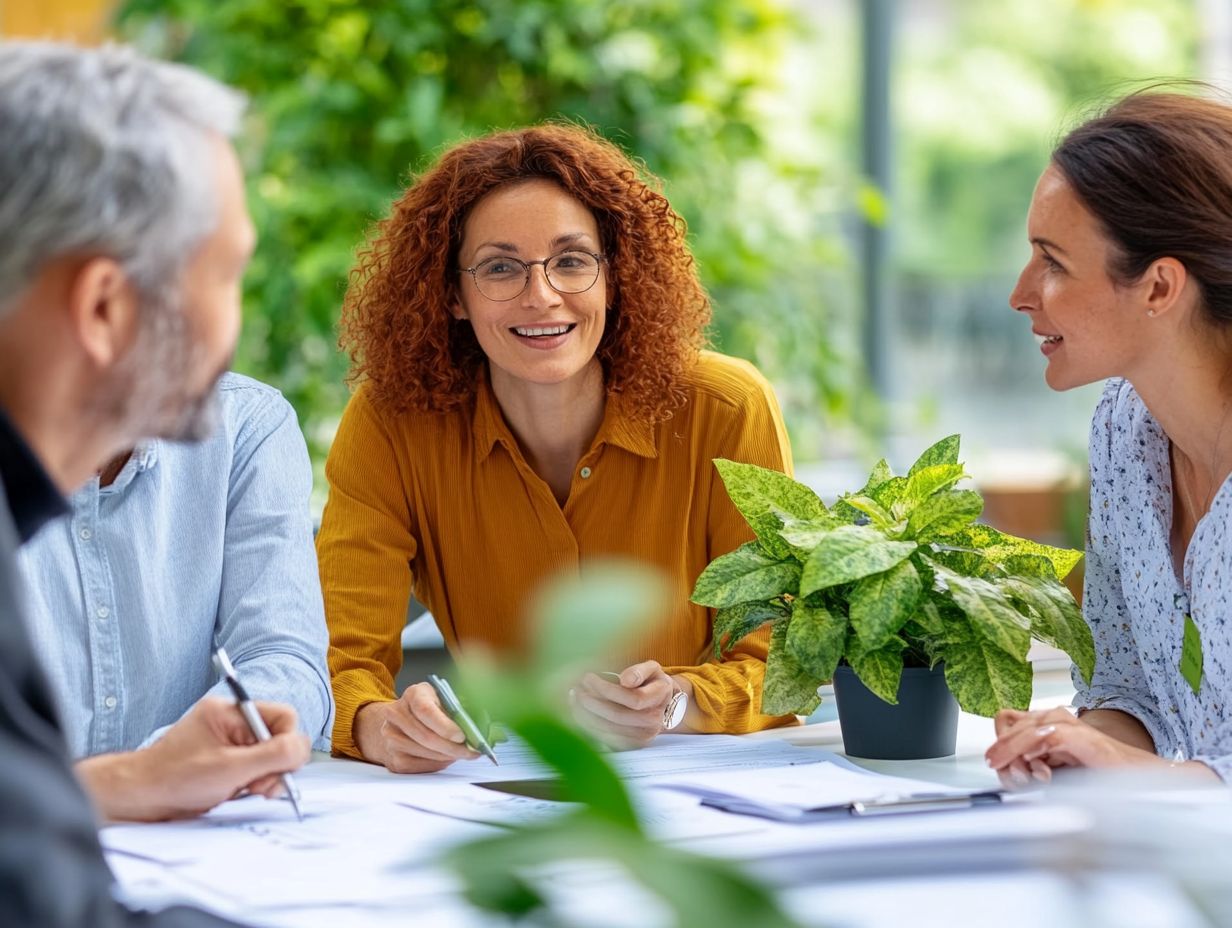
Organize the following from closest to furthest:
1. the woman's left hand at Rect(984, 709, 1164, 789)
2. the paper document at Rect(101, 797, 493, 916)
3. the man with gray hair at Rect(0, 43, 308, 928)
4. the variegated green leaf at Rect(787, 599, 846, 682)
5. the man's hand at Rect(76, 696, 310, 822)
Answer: the man with gray hair at Rect(0, 43, 308, 928), the paper document at Rect(101, 797, 493, 916), the man's hand at Rect(76, 696, 310, 822), the woman's left hand at Rect(984, 709, 1164, 789), the variegated green leaf at Rect(787, 599, 846, 682)

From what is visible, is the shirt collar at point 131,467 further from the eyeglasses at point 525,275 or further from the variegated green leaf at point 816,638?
the variegated green leaf at point 816,638

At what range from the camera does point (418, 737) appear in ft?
4.81

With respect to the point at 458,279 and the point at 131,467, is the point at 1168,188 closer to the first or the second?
the point at 458,279

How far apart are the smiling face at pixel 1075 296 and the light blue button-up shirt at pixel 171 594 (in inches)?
35.0

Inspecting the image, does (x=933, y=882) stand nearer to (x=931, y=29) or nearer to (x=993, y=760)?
(x=993, y=760)

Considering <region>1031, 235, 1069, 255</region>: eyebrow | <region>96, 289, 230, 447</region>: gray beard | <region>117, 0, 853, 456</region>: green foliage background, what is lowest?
<region>96, 289, 230, 447</region>: gray beard

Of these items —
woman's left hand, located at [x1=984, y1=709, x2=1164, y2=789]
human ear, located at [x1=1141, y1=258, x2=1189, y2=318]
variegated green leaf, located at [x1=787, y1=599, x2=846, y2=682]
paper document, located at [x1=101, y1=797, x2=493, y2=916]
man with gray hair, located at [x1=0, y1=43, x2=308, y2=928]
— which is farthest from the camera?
human ear, located at [x1=1141, y1=258, x2=1189, y2=318]

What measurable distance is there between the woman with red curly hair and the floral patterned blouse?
437mm

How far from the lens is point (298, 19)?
3211 mm

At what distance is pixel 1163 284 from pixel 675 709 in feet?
2.33

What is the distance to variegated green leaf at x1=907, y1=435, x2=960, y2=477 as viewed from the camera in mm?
1573

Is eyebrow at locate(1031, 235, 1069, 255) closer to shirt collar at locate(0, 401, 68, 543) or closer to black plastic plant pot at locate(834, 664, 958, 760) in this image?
black plastic plant pot at locate(834, 664, 958, 760)

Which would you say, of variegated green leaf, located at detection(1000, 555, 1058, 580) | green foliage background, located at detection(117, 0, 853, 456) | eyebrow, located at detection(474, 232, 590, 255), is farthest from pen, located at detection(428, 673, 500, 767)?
green foliage background, located at detection(117, 0, 853, 456)

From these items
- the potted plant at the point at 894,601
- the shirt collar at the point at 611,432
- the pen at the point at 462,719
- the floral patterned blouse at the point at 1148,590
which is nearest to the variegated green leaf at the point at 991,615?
the potted plant at the point at 894,601
